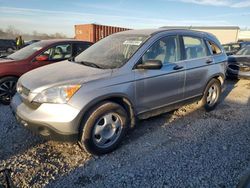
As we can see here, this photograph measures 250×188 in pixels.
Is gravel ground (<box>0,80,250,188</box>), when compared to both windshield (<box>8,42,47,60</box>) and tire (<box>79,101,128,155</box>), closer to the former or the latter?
tire (<box>79,101,128,155</box>)

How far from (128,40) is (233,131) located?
98.1 inches

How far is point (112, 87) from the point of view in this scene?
123 inches

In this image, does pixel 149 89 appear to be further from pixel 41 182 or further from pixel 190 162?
pixel 41 182

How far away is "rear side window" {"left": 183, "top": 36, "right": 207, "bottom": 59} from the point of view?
4.30m

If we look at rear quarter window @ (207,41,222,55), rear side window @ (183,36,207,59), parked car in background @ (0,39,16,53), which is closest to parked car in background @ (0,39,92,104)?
rear side window @ (183,36,207,59)

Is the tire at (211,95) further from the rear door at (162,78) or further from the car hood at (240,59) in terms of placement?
the car hood at (240,59)

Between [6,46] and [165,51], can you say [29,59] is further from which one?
[6,46]

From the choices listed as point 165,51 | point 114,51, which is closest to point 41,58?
point 114,51

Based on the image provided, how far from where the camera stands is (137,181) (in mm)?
2715

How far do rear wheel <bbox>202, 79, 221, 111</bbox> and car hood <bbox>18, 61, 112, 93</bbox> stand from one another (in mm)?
2600

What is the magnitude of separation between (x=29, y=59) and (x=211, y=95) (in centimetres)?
430

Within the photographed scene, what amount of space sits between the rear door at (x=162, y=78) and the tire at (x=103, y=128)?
15.9 inches

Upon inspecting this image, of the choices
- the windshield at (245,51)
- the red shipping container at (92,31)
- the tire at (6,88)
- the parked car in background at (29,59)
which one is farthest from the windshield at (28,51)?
the red shipping container at (92,31)

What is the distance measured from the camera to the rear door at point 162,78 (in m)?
3.52
